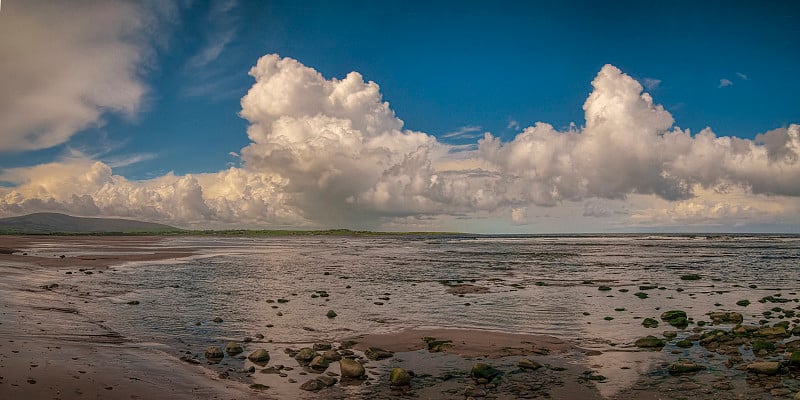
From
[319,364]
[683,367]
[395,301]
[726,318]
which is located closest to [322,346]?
[319,364]

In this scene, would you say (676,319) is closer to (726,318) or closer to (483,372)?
(726,318)

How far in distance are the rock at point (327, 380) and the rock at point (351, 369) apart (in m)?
0.51

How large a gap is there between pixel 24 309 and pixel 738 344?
36569 mm

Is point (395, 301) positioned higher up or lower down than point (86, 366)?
lower down

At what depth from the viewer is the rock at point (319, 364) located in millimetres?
18906

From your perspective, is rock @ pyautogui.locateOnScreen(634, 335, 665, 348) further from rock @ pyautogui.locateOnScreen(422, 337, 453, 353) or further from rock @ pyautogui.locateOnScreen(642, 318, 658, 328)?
rock @ pyautogui.locateOnScreen(422, 337, 453, 353)

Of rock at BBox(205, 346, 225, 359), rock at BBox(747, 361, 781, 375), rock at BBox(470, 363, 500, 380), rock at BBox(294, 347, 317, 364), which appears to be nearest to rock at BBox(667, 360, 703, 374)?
rock at BBox(747, 361, 781, 375)

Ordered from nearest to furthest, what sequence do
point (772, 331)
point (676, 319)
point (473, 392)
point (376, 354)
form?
point (473, 392) → point (376, 354) → point (772, 331) → point (676, 319)

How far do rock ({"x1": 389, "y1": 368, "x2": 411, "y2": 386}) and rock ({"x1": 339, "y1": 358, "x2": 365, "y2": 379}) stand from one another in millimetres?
1207

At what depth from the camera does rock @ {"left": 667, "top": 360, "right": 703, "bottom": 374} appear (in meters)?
18.5

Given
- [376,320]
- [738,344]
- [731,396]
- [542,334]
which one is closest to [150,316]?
[376,320]

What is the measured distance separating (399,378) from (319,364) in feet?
11.7

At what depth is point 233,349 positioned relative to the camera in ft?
68.8

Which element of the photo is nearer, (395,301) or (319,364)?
(319,364)
